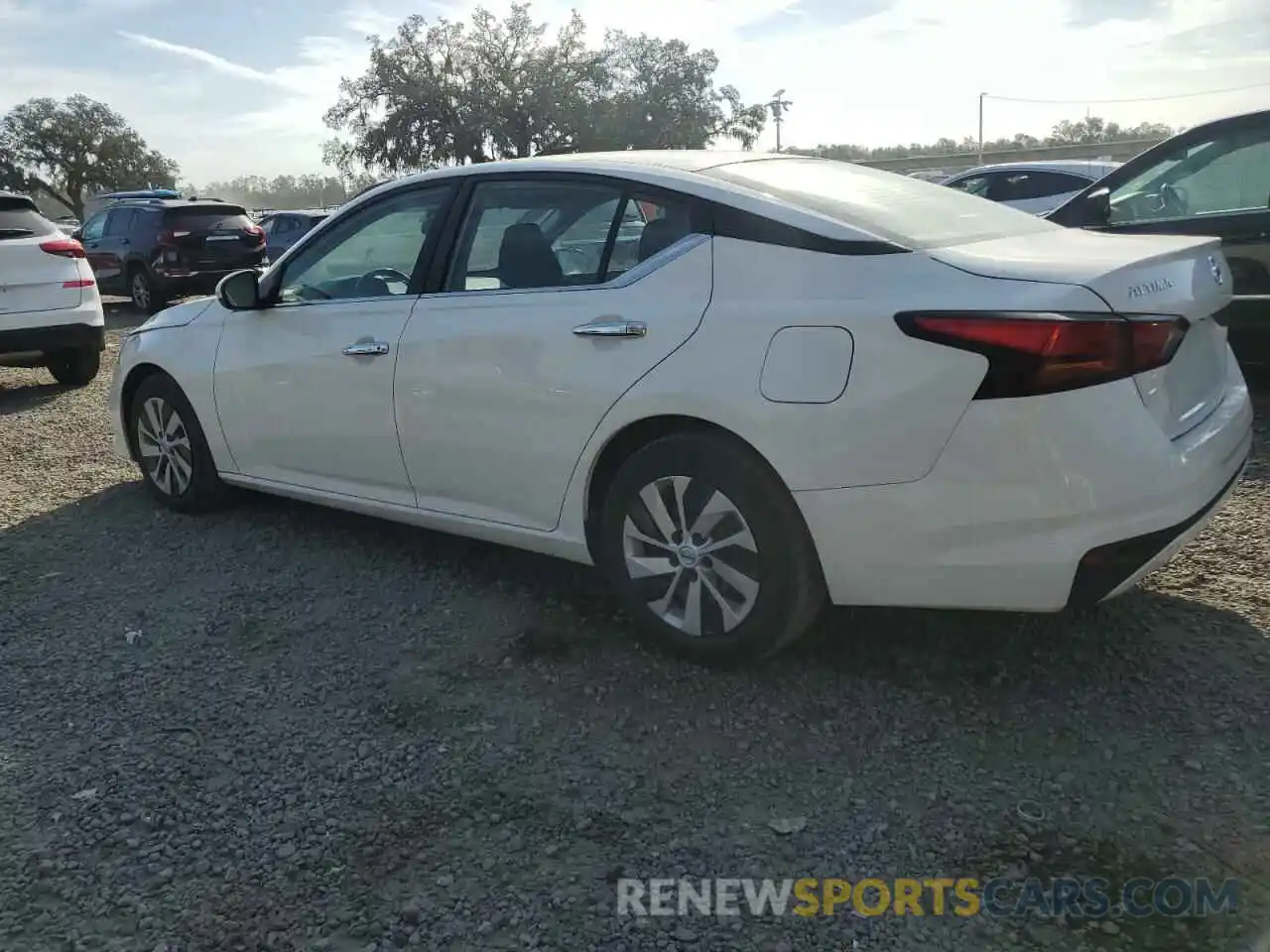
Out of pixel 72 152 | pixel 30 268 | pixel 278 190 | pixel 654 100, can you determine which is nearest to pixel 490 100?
pixel 654 100

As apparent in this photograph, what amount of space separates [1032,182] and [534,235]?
9.70 meters

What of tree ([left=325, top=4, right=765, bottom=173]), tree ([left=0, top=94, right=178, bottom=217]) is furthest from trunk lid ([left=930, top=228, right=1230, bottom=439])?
tree ([left=0, top=94, right=178, bottom=217])

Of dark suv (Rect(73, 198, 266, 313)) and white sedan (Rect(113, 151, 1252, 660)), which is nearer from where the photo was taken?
A: white sedan (Rect(113, 151, 1252, 660))

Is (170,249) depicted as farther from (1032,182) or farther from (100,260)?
(1032,182)

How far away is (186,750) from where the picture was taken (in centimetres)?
309

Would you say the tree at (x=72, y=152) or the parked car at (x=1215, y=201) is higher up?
the tree at (x=72, y=152)

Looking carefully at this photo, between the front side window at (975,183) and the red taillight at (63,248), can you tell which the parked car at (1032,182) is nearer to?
the front side window at (975,183)

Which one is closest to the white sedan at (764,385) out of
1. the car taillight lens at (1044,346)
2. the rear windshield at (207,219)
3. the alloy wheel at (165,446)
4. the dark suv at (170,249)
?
the car taillight lens at (1044,346)

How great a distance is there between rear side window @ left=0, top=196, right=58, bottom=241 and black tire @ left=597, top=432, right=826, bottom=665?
23.2 feet

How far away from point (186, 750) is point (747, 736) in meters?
1.60

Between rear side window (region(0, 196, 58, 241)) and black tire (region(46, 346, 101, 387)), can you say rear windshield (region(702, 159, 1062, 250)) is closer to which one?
rear side window (region(0, 196, 58, 241))

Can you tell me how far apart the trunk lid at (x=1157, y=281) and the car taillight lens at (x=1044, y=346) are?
6 cm

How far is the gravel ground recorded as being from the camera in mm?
2381

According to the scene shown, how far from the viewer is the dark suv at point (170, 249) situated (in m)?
16.0
